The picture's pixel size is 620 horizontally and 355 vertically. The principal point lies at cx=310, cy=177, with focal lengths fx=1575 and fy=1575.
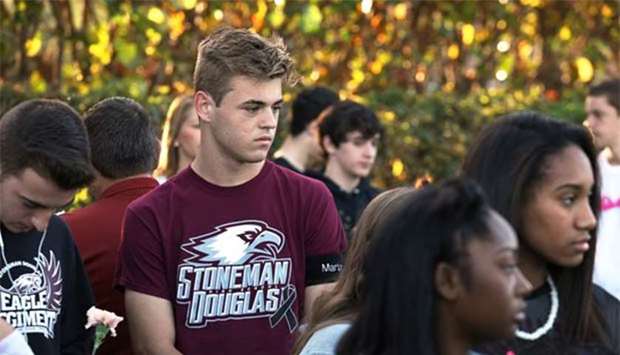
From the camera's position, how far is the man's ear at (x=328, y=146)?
9656 millimetres

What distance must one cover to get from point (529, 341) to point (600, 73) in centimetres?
1225

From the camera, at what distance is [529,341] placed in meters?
4.45

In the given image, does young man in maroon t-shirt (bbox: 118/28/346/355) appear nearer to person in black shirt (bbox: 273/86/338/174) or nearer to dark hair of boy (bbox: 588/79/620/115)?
person in black shirt (bbox: 273/86/338/174)

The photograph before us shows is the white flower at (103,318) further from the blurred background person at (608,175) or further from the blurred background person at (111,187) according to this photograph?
the blurred background person at (608,175)

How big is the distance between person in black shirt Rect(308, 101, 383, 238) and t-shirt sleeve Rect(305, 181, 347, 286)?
3528 millimetres

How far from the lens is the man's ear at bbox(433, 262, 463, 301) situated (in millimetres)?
3570

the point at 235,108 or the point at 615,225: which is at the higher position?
the point at 235,108

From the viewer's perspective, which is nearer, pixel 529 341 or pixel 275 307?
pixel 529 341

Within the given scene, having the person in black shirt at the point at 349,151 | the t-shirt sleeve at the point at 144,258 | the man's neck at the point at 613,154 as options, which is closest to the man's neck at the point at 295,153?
the person in black shirt at the point at 349,151

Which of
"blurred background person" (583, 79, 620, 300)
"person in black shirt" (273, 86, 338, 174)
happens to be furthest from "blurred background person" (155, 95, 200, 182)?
"blurred background person" (583, 79, 620, 300)

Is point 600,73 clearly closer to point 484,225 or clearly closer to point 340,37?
point 340,37

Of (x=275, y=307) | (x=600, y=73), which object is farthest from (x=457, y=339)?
(x=600, y=73)

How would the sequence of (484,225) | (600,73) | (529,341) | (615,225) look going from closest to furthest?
1. (484,225)
2. (529,341)
3. (615,225)
4. (600,73)

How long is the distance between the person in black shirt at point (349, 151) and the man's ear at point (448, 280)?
18.9 feet
